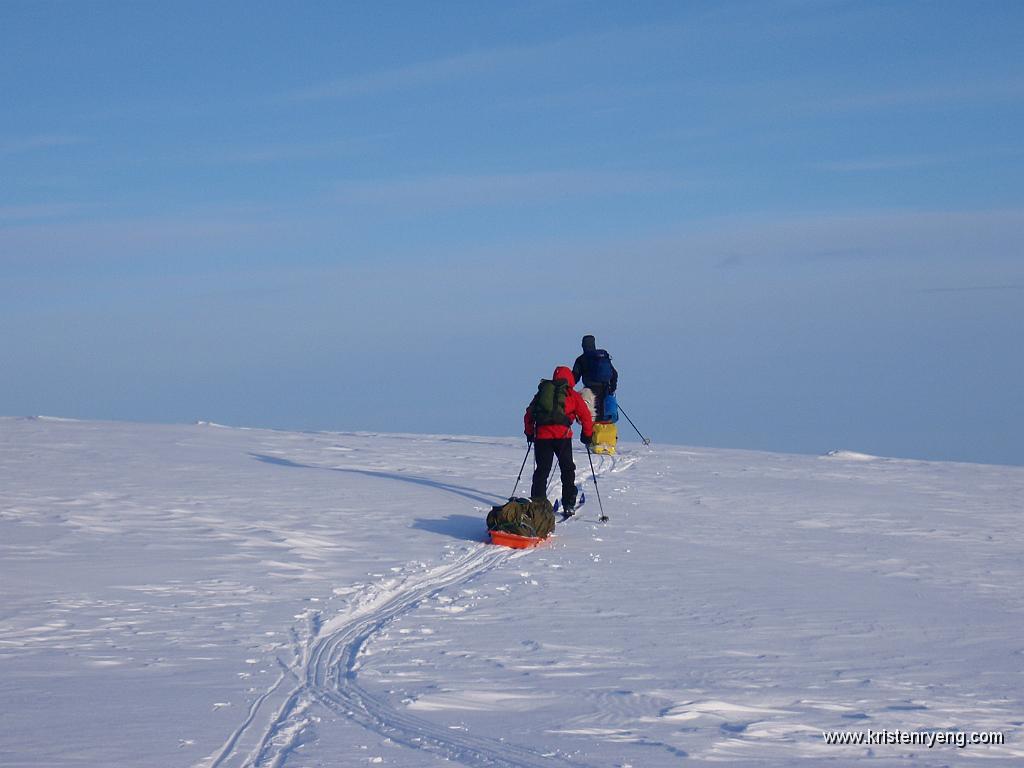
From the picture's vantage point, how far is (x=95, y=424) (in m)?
22.8

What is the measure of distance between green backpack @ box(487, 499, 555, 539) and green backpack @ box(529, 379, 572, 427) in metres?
1.17

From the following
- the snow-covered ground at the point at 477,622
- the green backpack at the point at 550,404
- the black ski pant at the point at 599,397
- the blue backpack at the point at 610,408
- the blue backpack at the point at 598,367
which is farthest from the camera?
the blue backpack at the point at 610,408

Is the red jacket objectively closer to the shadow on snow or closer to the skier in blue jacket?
the shadow on snow

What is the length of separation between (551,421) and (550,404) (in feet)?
0.67

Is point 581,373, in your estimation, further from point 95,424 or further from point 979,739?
point 979,739

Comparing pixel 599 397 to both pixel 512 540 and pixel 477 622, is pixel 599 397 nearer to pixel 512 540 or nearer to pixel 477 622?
pixel 512 540

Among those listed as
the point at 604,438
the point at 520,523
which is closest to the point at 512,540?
the point at 520,523

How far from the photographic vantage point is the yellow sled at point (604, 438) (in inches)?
767

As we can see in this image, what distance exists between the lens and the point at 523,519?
11.7m

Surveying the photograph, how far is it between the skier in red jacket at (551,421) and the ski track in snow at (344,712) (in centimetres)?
372

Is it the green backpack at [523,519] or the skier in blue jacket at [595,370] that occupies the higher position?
the skier in blue jacket at [595,370]

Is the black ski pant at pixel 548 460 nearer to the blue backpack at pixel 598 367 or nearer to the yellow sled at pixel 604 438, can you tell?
the blue backpack at pixel 598 367

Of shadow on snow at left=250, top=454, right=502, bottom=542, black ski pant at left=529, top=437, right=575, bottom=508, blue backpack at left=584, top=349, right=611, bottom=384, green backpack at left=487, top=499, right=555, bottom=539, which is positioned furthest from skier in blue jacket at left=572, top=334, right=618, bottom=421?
green backpack at left=487, top=499, right=555, bottom=539

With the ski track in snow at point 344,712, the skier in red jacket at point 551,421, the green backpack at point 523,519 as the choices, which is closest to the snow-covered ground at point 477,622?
the ski track in snow at point 344,712
